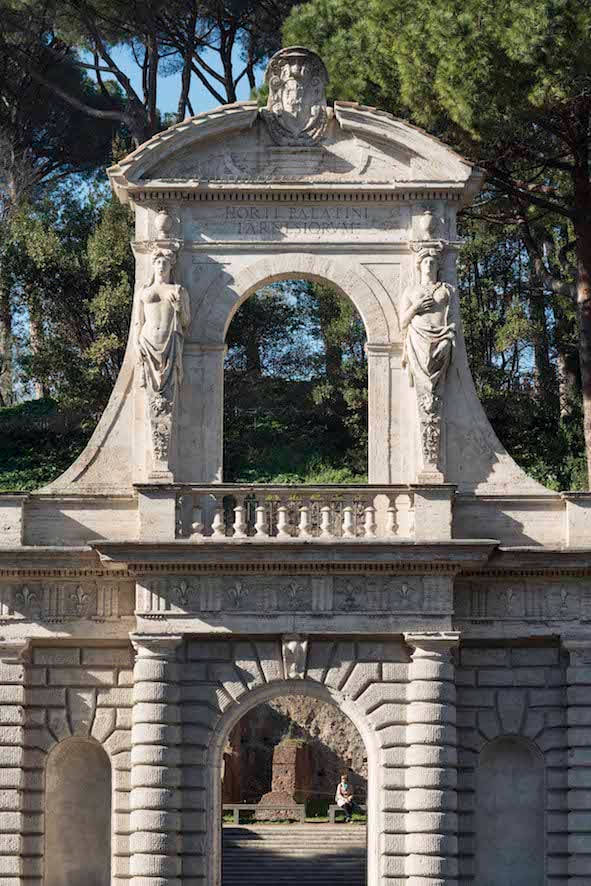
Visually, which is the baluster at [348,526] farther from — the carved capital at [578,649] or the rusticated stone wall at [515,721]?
the carved capital at [578,649]

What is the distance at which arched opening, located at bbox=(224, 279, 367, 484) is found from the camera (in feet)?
131

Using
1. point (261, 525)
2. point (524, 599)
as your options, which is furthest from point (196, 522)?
point (524, 599)

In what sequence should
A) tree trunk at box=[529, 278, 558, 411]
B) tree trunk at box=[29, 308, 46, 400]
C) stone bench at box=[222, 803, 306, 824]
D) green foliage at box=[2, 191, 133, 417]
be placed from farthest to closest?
tree trunk at box=[29, 308, 46, 400], tree trunk at box=[529, 278, 558, 411], green foliage at box=[2, 191, 133, 417], stone bench at box=[222, 803, 306, 824]

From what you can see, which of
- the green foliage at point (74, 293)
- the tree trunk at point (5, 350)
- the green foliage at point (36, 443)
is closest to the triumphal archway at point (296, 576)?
the green foliage at point (74, 293)

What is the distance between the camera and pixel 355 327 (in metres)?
42.3

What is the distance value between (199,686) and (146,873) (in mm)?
2581

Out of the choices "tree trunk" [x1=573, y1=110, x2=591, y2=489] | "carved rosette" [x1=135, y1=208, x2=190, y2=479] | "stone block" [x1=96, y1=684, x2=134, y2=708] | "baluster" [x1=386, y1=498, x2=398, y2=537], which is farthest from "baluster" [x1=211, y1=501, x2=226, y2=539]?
"tree trunk" [x1=573, y1=110, x2=591, y2=489]

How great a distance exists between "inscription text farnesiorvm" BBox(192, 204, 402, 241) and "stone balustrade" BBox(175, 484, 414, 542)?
12.7ft

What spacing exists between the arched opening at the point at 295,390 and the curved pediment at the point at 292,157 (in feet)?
39.1

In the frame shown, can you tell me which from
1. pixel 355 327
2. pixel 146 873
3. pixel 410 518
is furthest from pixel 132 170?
pixel 355 327

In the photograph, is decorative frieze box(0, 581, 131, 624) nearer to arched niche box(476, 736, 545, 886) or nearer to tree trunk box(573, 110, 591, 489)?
arched niche box(476, 736, 545, 886)

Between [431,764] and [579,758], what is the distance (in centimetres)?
216

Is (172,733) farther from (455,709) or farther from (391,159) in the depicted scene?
(391,159)

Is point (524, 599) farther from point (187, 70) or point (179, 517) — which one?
point (187, 70)
